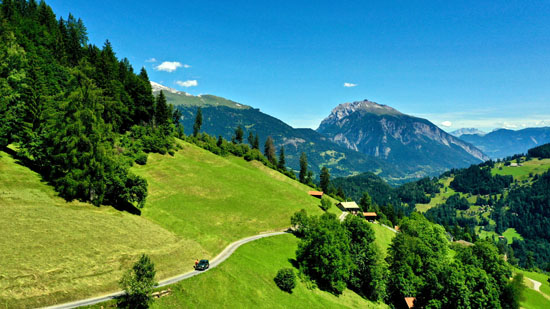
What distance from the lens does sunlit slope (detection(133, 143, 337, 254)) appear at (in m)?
65.9

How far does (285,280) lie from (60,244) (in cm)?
3535

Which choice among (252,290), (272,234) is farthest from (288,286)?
(272,234)

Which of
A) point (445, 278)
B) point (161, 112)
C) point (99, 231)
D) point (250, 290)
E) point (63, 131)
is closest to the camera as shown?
point (99, 231)

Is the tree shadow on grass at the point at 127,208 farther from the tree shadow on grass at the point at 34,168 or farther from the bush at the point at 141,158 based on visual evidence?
the bush at the point at 141,158

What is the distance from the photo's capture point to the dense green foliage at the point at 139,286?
32.7m

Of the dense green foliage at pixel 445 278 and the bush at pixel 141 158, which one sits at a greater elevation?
the bush at pixel 141 158

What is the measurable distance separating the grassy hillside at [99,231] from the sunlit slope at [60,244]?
0.30ft

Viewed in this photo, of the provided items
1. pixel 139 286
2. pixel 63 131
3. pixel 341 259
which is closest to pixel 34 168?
pixel 63 131

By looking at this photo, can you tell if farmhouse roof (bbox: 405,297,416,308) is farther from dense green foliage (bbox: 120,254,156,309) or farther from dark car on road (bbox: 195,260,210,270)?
dense green foliage (bbox: 120,254,156,309)

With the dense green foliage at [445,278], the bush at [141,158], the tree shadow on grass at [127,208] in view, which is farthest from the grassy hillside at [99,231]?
the dense green foliage at [445,278]

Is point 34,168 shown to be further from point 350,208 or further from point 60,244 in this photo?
point 350,208

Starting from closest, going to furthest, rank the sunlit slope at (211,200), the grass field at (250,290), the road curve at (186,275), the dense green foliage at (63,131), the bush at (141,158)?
the road curve at (186,275) < the grass field at (250,290) < the dense green foliage at (63,131) < the sunlit slope at (211,200) < the bush at (141,158)

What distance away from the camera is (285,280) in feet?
170

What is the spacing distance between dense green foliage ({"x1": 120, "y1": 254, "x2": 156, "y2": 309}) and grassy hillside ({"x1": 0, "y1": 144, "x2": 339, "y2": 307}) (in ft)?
13.3
